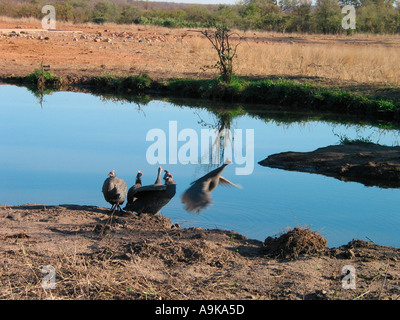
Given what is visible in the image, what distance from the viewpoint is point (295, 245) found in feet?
19.7

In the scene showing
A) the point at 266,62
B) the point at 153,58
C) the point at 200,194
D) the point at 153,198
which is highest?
the point at 153,58

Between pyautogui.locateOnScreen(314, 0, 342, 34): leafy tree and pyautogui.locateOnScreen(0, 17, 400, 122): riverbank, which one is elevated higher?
pyautogui.locateOnScreen(314, 0, 342, 34): leafy tree

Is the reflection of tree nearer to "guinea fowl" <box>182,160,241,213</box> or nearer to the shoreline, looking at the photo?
the shoreline

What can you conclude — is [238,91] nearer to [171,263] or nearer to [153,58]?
[153,58]

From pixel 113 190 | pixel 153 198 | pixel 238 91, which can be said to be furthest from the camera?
pixel 238 91

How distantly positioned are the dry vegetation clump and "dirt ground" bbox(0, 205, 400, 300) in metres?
0.01

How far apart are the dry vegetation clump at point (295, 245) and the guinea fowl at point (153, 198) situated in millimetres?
1852

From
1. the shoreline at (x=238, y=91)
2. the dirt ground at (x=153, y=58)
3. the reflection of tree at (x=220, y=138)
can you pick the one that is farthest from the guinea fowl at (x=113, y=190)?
the dirt ground at (x=153, y=58)

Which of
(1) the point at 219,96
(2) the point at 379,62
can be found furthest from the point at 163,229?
(2) the point at 379,62

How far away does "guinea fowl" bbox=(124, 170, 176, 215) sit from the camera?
25.0 feet

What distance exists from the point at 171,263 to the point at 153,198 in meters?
2.25

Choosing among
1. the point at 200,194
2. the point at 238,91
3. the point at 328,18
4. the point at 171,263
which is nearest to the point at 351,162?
the point at 200,194

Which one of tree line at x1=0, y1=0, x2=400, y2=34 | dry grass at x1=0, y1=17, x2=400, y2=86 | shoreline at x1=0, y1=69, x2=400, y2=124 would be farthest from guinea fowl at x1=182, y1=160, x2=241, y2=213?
tree line at x1=0, y1=0, x2=400, y2=34

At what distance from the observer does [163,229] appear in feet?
22.5
